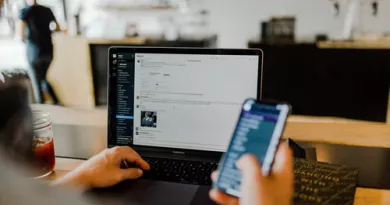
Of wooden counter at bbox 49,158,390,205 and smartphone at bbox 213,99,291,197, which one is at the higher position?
smartphone at bbox 213,99,291,197

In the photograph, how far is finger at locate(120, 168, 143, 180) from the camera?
870 millimetres

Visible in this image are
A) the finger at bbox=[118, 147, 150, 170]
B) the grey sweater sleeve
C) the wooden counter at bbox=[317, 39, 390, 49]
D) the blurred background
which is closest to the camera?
the grey sweater sleeve

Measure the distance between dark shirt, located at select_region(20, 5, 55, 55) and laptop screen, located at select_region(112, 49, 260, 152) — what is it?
114 inches

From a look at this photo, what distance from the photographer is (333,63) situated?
10.6 feet

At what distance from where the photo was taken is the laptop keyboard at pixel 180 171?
35.1 inches

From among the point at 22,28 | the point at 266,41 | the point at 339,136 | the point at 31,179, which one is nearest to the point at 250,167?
the point at 31,179

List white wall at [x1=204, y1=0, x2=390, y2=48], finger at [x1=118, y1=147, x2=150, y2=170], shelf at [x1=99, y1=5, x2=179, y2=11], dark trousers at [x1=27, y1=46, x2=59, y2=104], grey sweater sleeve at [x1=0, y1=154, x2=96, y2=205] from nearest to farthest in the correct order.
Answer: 1. grey sweater sleeve at [x1=0, y1=154, x2=96, y2=205]
2. finger at [x1=118, y1=147, x2=150, y2=170]
3. dark trousers at [x1=27, y1=46, x2=59, y2=104]
4. white wall at [x1=204, y1=0, x2=390, y2=48]
5. shelf at [x1=99, y1=5, x2=179, y2=11]

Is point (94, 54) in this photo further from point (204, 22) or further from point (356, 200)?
point (356, 200)

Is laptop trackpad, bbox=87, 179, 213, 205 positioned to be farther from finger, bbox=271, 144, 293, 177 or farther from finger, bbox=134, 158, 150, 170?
finger, bbox=271, 144, 293, 177

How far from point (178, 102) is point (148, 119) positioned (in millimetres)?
87

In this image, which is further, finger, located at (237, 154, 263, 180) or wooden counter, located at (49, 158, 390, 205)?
wooden counter, located at (49, 158, 390, 205)

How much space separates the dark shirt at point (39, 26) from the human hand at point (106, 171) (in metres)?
3.03

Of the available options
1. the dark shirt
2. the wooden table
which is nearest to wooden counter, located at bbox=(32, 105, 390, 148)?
the wooden table

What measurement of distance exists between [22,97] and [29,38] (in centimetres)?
358
